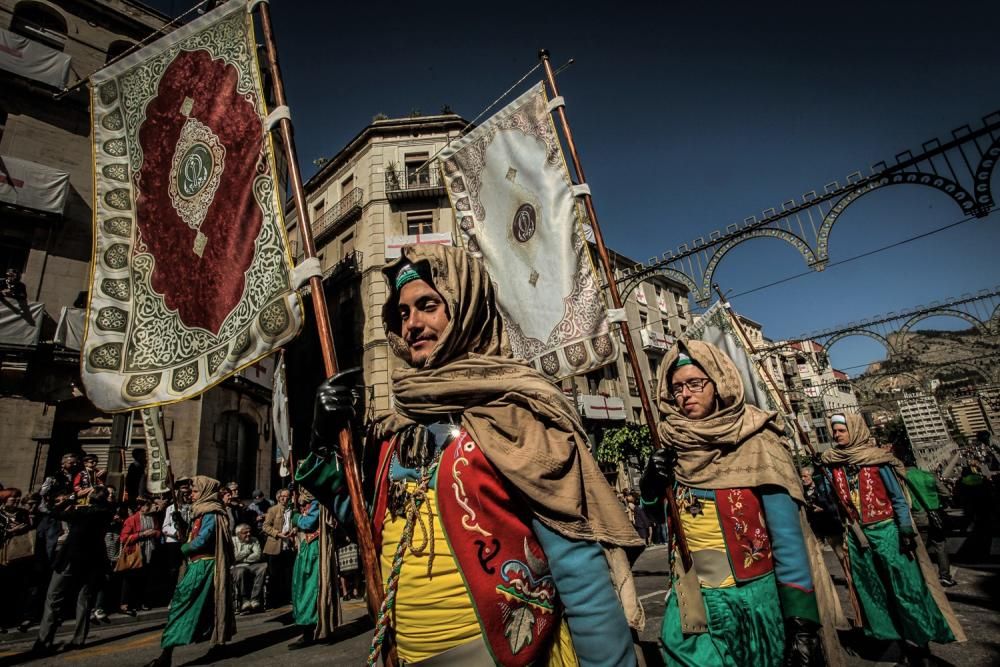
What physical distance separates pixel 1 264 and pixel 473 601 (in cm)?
1739

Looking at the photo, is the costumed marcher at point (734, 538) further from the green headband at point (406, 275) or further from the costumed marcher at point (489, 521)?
the green headband at point (406, 275)

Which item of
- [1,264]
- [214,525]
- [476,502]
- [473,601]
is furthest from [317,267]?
[1,264]

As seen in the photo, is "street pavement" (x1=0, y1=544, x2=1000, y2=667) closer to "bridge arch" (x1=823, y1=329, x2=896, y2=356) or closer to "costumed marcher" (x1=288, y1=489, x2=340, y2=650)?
"costumed marcher" (x1=288, y1=489, x2=340, y2=650)

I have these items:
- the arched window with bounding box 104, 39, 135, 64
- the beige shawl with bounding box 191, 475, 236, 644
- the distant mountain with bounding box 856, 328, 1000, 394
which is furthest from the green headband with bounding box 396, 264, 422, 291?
the distant mountain with bounding box 856, 328, 1000, 394

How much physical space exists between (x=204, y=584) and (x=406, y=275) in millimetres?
5703

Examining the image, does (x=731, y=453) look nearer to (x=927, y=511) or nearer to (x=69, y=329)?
(x=927, y=511)

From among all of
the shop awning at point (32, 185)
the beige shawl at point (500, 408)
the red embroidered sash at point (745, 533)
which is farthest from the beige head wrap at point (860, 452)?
the shop awning at point (32, 185)

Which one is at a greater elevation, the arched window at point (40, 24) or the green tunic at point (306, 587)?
the arched window at point (40, 24)

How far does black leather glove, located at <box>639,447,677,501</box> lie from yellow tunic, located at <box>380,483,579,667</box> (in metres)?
1.71

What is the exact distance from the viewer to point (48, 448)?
11.8 metres

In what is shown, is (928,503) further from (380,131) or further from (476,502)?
(380,131)

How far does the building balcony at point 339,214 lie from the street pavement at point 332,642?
18.2 metres

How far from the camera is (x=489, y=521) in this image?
1.40 meters

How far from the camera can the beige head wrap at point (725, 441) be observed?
2738mm
